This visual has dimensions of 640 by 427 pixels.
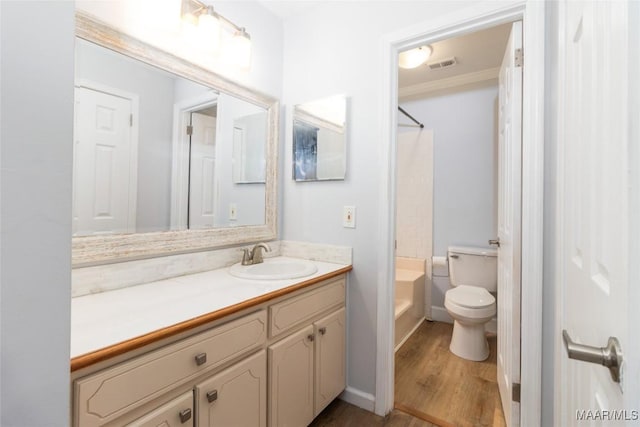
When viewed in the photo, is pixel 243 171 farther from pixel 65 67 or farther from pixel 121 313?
pixel 65 67

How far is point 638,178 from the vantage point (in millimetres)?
410

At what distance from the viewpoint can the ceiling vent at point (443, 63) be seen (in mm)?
2572

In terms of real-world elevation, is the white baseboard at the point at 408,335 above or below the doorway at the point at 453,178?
below

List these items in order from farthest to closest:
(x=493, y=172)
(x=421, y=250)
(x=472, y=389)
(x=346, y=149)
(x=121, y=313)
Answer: (x=421, y=250) < (x=493, y=172) < (x=472, y=389) < (x=346, y=149) < (x=121, y=313)

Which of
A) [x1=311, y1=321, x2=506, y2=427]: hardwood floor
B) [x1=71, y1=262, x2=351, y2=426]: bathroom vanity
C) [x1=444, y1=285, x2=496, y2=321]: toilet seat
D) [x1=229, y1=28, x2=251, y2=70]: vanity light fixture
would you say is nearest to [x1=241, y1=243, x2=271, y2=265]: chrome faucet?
[x1=71, y1=262, x2=351, y2=426]: bathroom vanity

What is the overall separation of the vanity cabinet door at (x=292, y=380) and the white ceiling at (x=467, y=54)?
2.12m

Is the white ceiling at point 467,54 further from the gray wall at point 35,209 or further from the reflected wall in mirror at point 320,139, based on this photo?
the gray wall at point 35,209

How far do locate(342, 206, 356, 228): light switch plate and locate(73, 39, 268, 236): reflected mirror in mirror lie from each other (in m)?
0.53

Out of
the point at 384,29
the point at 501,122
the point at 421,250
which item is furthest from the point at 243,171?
the point at 421,250

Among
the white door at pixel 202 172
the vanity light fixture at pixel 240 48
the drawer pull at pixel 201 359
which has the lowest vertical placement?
the drawer pull at pixel 201 359

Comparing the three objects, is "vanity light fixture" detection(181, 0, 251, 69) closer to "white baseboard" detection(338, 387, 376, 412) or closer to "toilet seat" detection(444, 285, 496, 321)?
"white baseboard" detection(338, 387, 376, 412)

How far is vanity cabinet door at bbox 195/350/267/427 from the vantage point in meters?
0.99

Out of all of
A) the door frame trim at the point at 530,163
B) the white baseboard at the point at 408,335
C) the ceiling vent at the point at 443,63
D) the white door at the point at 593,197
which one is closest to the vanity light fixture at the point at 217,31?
the door frame trim at the point at 530,163

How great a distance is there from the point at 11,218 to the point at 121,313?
0.72 m
